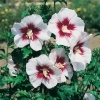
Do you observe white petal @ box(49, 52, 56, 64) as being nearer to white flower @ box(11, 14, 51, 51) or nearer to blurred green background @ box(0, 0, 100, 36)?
white flower @ box(11, 14, 51, 51)

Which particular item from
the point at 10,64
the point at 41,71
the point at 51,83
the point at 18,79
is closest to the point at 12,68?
the point at 10,64

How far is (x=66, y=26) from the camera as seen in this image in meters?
2.88

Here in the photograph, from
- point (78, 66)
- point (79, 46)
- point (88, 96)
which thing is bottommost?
point (88, 96)

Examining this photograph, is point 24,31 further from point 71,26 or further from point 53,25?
point 71,26

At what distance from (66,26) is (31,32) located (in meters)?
0.25

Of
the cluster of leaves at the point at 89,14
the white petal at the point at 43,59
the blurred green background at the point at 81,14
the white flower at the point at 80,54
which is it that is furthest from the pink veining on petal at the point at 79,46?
the cluster of leaves at the point at 89,14

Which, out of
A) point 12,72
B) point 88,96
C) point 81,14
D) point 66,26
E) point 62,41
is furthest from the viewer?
point 81,14

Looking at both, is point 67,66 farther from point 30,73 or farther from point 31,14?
point 31,14

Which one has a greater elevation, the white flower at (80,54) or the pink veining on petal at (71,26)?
the pink veining on petal at (71,26)

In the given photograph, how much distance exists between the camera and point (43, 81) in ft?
9.22

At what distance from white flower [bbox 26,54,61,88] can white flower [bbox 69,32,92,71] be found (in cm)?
13

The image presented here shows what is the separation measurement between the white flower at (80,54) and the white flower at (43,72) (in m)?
0.13

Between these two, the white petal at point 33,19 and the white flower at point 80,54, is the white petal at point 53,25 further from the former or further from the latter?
the white flower at point 80,54

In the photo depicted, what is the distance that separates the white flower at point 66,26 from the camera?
9.16 feet
